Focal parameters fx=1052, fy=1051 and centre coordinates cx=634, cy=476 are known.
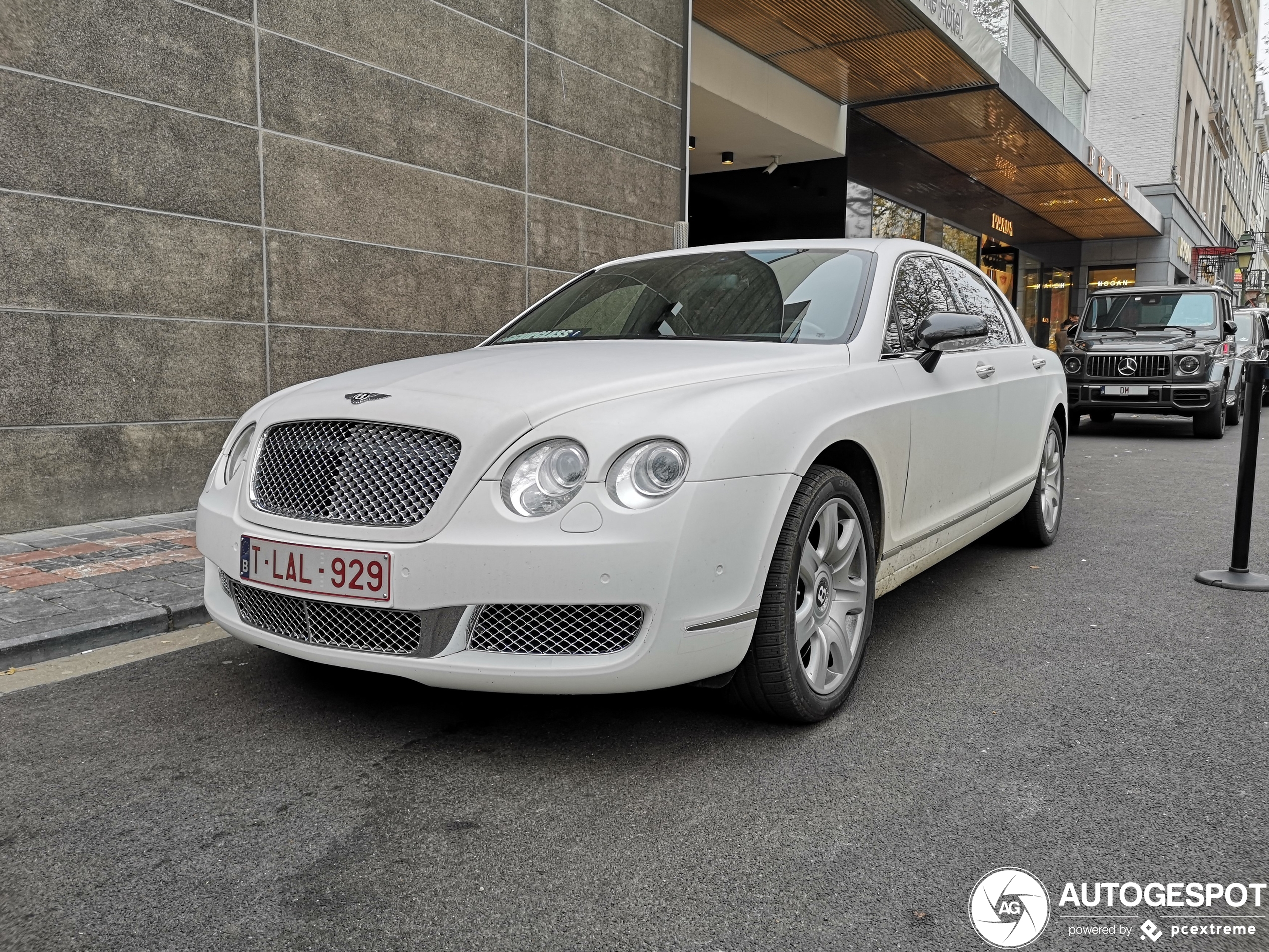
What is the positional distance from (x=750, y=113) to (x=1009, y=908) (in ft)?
43.3

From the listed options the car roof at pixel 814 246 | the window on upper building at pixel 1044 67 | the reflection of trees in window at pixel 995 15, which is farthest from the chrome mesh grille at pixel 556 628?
the reflection of trees in window at pixel 995 15

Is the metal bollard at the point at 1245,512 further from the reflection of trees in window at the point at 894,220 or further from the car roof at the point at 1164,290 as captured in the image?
the reflection of trees in window at the point at 894,220

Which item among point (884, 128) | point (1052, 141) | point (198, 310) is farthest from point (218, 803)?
point (1052, 141)

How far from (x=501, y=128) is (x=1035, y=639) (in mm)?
6512

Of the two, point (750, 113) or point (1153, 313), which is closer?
point (1153, 313)

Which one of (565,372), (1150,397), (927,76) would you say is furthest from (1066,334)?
(565,372)

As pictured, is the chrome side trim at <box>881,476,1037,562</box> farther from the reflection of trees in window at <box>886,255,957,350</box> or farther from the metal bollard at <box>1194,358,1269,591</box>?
the metal bollard at <box>1194,358,1269,591</box>

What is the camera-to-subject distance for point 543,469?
2.68 meters

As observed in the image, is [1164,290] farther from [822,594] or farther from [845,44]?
[822,594]

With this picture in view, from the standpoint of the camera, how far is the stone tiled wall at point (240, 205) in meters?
5.81

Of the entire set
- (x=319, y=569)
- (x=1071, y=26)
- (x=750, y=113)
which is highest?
(x=1071, y=26)

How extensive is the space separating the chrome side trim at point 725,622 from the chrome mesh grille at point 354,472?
74 centimetres

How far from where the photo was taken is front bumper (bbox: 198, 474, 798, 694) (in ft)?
8.46

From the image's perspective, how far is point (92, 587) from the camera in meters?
4.49
